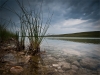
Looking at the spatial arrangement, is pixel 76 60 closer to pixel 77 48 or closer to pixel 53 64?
pixel 53 64

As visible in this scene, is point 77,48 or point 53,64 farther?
point 77,48

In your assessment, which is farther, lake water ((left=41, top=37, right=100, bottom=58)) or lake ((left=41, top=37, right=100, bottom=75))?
lake water ((left=41, top=37, right=100, bottom=58))

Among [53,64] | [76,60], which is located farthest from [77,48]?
[53,64]

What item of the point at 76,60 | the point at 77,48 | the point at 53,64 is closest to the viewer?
the point at 53,64

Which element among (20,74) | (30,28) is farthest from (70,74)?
(30,28)

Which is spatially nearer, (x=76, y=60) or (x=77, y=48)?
(x=76, y=60)

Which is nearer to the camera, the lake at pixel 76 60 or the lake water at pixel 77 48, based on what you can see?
the lake at pixel 76 60

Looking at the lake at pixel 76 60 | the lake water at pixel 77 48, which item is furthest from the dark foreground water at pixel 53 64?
the lake water at pixel 77 48

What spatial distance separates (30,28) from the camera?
5.62 feet

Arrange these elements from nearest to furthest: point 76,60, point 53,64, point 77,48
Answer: point 53,64
point 76,60
point 77,48

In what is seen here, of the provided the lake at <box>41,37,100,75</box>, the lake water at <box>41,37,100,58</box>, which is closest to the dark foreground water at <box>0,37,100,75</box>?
the lake at <box>41,37,100,75</box>

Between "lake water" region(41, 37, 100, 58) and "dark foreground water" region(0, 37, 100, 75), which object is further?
"lake water" region(41, 37, 100, 58)

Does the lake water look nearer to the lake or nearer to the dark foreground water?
the lake

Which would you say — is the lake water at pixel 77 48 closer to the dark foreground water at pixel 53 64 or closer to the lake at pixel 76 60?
the lake at pixel 76 60
